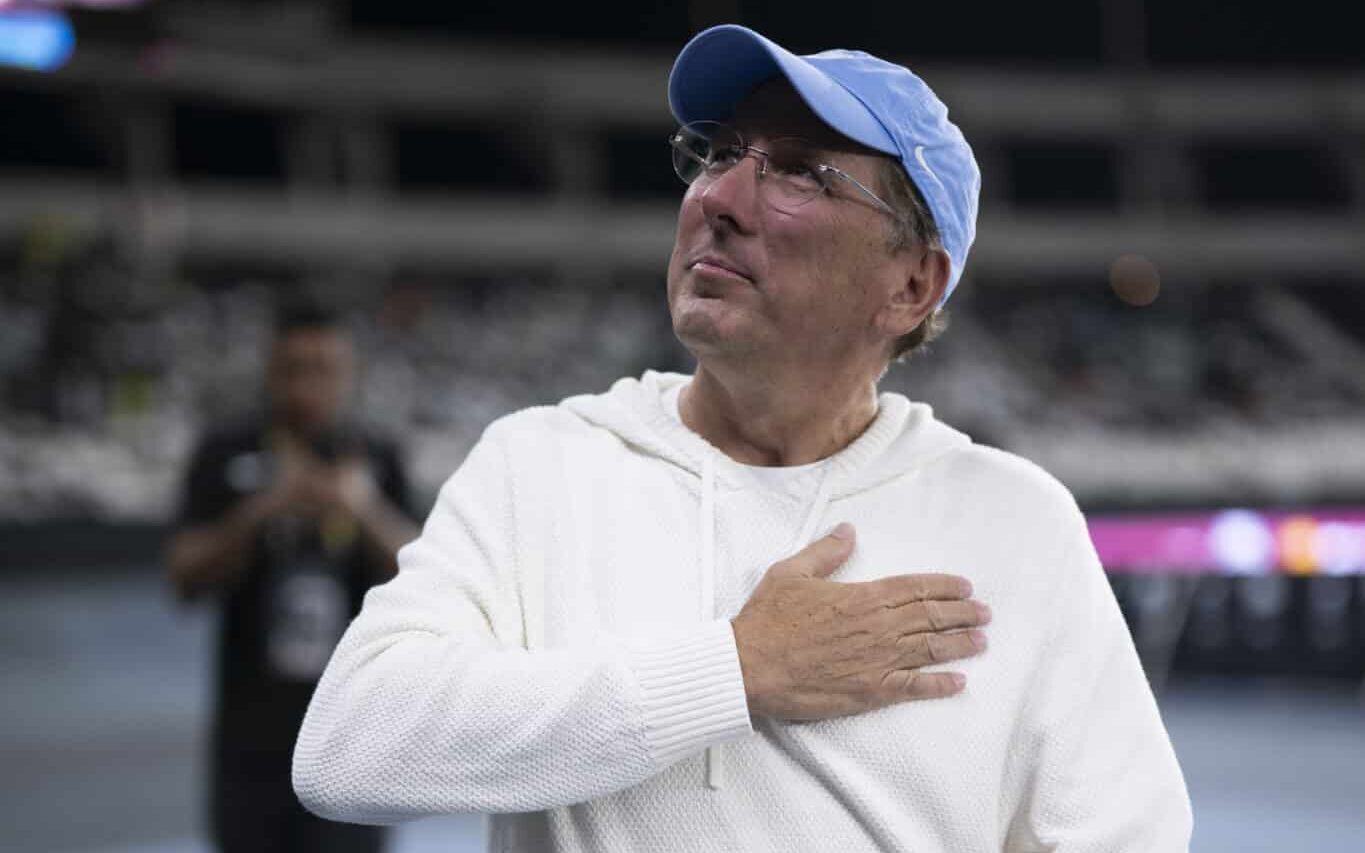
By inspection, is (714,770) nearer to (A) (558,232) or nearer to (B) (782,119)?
(B) (782,119)

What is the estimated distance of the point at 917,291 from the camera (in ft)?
5.62

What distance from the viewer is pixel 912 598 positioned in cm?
152

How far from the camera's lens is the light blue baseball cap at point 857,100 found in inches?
59.3

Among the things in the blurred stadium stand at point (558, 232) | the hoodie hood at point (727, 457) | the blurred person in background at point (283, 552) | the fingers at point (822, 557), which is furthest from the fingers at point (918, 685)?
the blurred stadium stand at point (558, 232)

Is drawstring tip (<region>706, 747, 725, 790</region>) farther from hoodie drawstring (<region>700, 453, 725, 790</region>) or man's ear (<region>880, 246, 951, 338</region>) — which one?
man's ear (<region>880, 246, 951, 338</region>)

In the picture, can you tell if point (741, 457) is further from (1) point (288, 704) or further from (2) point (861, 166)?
Result: (1) point (288, 704)

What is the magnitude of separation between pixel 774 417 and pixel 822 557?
0.69 feet

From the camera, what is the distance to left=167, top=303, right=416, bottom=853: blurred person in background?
10.4 feet

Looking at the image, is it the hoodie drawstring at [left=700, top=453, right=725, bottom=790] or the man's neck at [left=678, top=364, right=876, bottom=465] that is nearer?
the hoodie drawstring at [left=700, top=453, right=725, bottom=790]

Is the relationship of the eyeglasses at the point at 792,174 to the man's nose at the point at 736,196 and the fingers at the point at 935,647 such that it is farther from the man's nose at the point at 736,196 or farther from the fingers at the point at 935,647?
the fingers at the point at 935,647

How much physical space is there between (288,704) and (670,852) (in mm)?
1985

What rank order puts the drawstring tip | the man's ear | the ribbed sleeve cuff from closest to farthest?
the ribbed sleeve cuff < the drawstring tip < the man's ear

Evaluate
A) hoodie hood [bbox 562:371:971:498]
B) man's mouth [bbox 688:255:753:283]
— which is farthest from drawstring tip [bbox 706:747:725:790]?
man's mouth [bbox 688:255:753:283]

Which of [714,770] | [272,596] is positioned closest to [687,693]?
[714,770]
